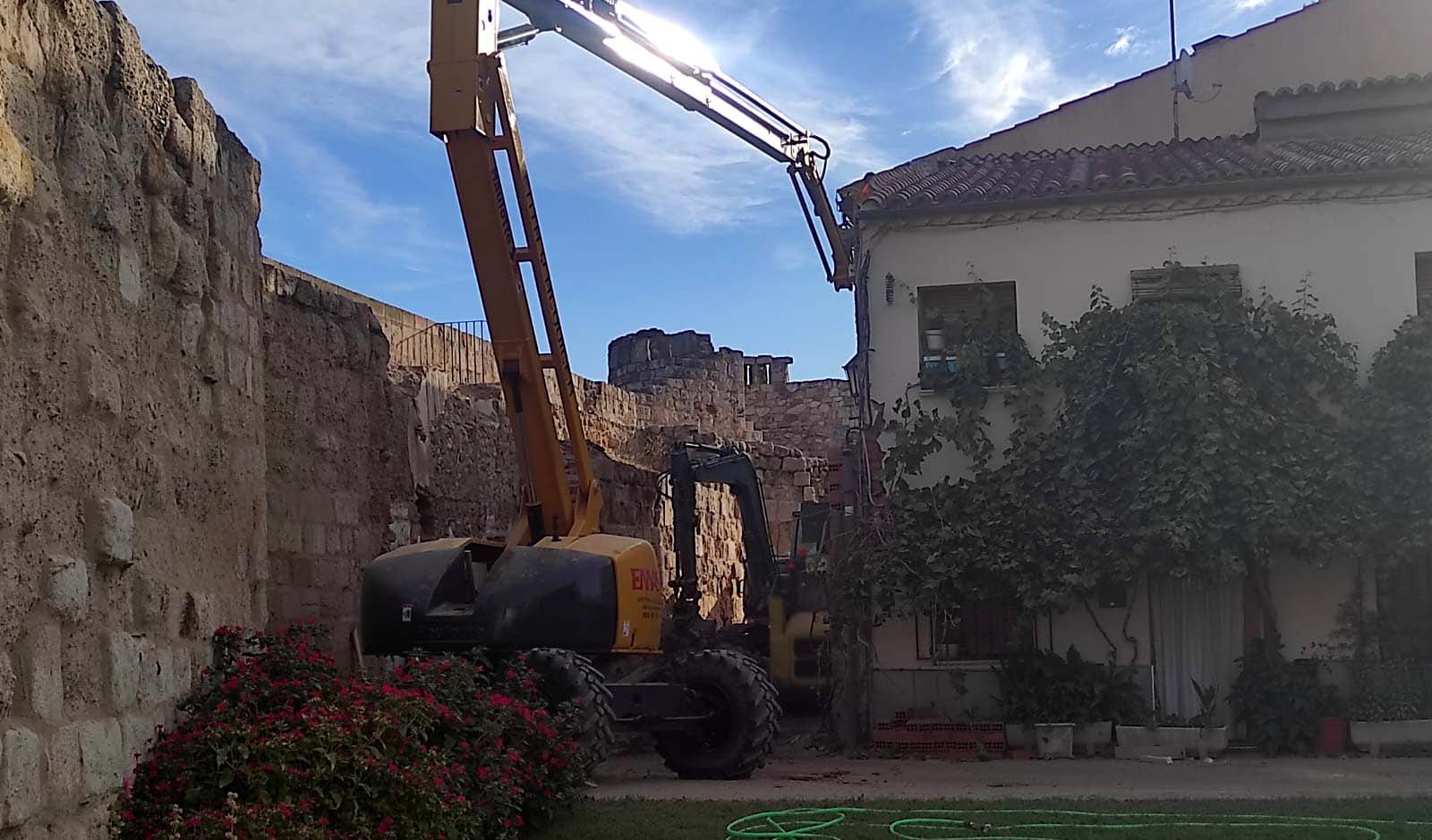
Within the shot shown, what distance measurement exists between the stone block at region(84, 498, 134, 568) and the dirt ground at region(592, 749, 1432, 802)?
17.3 feet

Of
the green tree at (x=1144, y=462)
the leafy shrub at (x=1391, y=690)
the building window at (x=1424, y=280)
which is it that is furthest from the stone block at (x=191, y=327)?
the building window at (x=1424, y=280)

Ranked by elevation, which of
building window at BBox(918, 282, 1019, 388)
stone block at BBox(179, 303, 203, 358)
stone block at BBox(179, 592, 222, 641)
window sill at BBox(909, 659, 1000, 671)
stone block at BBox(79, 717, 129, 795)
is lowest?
window sill at BBox(909, 659, 1000, 671)

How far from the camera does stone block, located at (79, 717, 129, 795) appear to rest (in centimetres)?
460

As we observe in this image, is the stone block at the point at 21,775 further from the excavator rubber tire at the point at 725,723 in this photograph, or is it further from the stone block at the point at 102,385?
the excavator rubber tire at the point at 725,723

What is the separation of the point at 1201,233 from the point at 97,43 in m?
11.4

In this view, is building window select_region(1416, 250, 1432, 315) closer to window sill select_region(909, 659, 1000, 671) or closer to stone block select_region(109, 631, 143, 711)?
window sill select_region(909, 659, 1000, 671)

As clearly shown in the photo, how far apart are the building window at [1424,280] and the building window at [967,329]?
368cm

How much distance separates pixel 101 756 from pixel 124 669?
0.99 feet

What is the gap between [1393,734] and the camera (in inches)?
502

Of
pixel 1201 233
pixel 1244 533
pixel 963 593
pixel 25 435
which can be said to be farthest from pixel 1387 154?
pixel 25 435

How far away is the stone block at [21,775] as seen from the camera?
4031 mm

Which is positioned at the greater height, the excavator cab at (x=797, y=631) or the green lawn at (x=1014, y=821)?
the excavator cab at (x=797, y=631)

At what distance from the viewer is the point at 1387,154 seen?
14172 mm

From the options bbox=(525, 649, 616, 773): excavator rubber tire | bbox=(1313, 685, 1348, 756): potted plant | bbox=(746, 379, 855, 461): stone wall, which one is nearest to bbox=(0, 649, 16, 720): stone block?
bbox=(525, 649, 616, 773): excavator rubber tire
